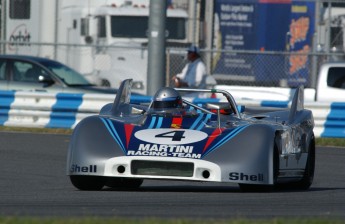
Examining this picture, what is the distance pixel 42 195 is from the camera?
31.7ft

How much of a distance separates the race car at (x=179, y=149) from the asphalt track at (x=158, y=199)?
19 centimetres

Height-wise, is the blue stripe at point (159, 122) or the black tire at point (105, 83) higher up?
the blue stripe at point (159, 122)

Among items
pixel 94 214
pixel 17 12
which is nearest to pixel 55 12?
pixel 17 12

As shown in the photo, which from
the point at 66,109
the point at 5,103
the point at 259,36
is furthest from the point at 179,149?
the point at 259,36

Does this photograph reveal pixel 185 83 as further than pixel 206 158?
Yes

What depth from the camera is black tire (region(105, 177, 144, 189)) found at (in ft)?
→ 35.3

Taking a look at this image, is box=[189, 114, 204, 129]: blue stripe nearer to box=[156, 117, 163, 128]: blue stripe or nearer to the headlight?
box=[156, 117, 163, 128]: blue stripe

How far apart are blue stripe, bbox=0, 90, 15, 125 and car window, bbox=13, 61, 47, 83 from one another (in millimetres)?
1734

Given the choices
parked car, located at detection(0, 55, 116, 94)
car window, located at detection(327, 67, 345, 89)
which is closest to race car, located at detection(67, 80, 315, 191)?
car window, located at detection(327, 67, 345, 89)

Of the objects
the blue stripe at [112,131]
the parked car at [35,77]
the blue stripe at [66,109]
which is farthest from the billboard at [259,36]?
the blue stripe at [112,131]

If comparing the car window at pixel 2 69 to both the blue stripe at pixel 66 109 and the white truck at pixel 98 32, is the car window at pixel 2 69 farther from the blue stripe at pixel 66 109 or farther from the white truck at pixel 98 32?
the white truck at pixel 98 32

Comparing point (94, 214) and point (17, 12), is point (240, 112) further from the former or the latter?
point (17, 12)

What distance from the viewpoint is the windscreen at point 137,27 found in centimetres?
2598

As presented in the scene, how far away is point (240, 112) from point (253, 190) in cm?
159
